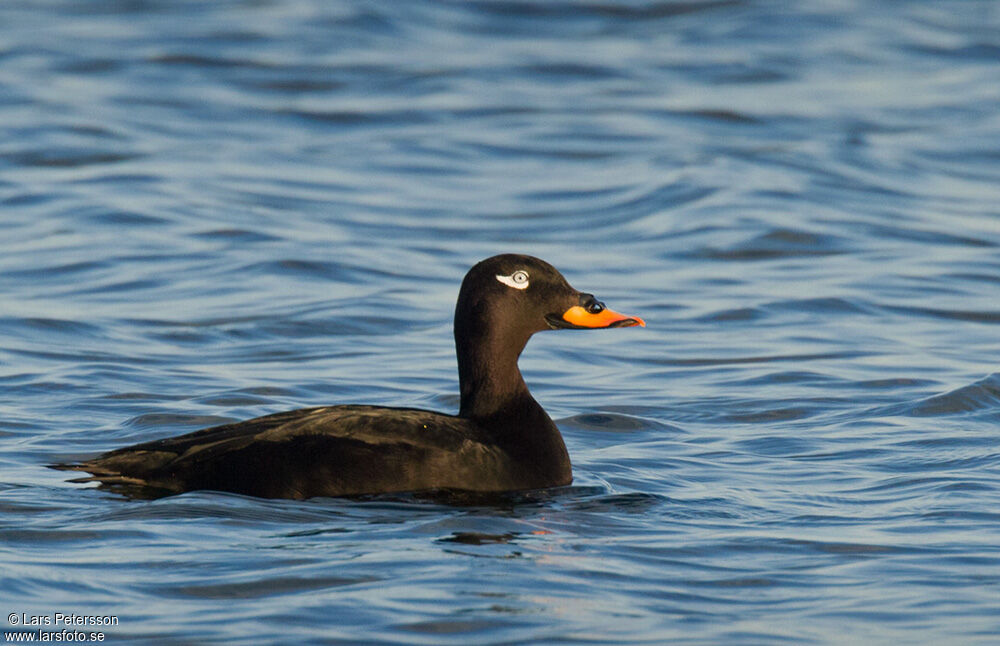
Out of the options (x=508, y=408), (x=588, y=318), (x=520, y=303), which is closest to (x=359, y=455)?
(x=508, y=408)

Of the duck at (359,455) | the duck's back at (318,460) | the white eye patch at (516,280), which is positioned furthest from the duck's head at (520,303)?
the duck's back at (318,460)

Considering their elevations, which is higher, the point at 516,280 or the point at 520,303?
the point at 516,280

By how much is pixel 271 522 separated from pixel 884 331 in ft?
21.6

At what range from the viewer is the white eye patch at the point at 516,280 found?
8.06 metres

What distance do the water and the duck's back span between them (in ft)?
0.46

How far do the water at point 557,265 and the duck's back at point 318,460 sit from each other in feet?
0.46

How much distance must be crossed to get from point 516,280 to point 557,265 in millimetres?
6253

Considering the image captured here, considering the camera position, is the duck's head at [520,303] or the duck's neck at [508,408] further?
the duck's head at [520,303]

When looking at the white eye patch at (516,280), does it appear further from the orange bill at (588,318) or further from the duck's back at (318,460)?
the duck's back at (318,460)

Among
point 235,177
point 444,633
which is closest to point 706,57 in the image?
point 235,177

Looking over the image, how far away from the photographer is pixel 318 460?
729 cm

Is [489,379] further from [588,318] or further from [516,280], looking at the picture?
[588,318]

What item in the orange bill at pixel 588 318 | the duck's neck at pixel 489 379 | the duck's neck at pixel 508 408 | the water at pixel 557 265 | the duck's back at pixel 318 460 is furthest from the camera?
the orange bill at pixel 588 318

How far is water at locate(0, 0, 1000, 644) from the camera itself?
20.8 feet
